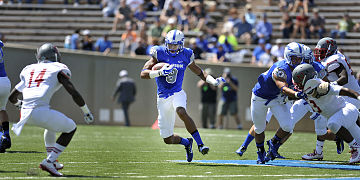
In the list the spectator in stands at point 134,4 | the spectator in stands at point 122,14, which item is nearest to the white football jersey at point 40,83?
the spectator in stands at point 122,14

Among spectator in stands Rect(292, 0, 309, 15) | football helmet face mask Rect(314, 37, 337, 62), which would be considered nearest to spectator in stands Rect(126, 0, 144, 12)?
spectator in stands Rect(292, 0, 309, 15)

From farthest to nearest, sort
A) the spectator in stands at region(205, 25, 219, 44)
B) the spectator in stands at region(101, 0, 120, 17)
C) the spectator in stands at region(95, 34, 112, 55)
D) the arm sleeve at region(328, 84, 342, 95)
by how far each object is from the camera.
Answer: the spectator in stands at region(101, 0, 120, 17)
the spectator in stands at region(95, 34, 112, 55)
the spectator in stands at region(205, 25, 219, 44)
the arm sleeve at region(328, 84, 342, 95)

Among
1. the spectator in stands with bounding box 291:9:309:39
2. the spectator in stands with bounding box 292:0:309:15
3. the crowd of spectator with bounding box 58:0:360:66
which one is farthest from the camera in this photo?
the spectator in stands with bounding box 292:0:309:15

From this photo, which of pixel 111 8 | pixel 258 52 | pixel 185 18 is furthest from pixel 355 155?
pixel 111 8

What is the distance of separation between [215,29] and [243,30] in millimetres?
1439

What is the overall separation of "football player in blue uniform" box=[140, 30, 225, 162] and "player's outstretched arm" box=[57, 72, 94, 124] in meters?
2.17

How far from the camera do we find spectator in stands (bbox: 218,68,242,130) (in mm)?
22453

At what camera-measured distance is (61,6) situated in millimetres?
29062

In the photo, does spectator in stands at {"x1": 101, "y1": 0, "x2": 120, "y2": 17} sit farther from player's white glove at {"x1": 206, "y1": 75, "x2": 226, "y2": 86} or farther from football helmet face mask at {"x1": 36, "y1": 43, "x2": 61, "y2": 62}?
football helmet face mask at {"x1": 36, "y1": 43, "x2": 61, "y2": 62}

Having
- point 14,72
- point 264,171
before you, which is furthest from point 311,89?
point 14,72

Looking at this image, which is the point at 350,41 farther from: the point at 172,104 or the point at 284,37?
the point at 172,104

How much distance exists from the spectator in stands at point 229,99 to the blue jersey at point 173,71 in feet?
38.6

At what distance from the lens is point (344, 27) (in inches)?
931

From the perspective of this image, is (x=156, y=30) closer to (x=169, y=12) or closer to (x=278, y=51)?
(x=169, y=12)
